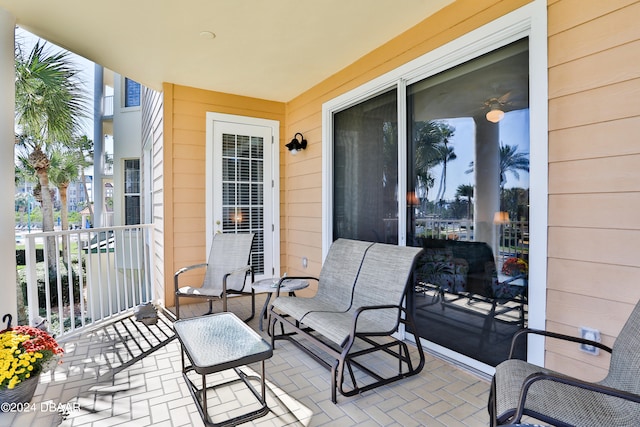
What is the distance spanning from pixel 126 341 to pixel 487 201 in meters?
3.37

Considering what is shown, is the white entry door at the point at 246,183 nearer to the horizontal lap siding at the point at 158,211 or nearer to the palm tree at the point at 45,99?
the horizontal lap siding at the point at 158,211

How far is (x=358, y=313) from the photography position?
2.10 metres

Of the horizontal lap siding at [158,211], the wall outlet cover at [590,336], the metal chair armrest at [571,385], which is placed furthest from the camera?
the horizontal lap siding at [158,211]

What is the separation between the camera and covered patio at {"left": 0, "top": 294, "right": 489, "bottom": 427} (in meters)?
1.93

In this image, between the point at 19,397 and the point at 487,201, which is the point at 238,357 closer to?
the point at 19,397

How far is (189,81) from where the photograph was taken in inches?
163

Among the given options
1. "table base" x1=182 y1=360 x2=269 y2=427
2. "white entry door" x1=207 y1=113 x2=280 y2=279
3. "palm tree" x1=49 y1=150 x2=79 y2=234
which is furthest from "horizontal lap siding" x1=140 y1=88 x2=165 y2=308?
"palm tree" x1=49 y1=150 x2=79 y2=234

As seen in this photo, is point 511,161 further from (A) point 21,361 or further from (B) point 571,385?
(A) point 21,361

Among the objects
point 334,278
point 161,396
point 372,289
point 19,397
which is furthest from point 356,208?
point 19,397

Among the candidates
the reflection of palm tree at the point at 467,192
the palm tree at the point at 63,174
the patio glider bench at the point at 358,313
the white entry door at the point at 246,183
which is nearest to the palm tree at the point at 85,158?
the palm tree at the point at 63,174

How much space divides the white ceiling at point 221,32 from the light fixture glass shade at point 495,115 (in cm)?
99

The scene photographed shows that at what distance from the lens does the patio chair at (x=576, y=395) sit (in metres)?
1.25

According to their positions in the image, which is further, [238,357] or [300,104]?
[300,104]

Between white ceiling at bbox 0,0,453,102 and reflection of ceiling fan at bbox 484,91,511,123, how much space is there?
92 centimetres
